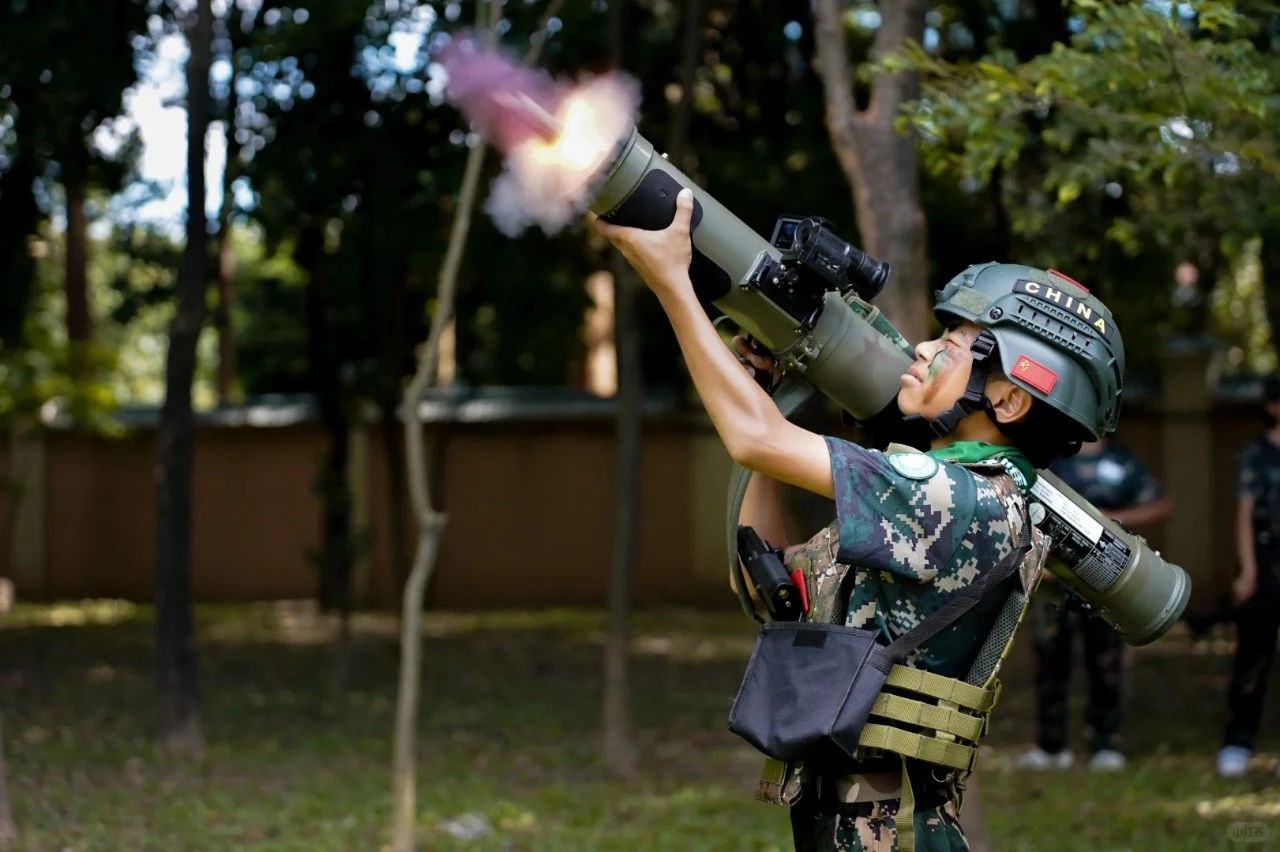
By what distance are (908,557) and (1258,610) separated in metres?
5.27

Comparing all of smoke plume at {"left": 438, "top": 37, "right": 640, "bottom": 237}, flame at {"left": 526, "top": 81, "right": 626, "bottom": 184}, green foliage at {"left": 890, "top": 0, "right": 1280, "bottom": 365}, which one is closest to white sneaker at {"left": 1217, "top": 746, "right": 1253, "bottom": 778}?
green foliage at {"left": 890, "top": 0, "right": 1280, "bottom": 365}

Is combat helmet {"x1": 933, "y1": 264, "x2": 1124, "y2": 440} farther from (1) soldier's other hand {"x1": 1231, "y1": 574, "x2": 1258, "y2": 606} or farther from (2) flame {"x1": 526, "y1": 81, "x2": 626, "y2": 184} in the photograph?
(1) soldier's other hand {"x1": 1231, "y1": 574, "x2": 1258, "y2": 606}

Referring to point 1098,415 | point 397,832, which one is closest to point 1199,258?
point 397,832

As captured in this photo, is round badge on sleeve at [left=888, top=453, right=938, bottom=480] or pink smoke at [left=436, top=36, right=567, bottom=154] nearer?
round badge on sleeve at [left=888, top=453, right=938, bottom=480]

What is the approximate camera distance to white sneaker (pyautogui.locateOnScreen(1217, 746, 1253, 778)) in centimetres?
738

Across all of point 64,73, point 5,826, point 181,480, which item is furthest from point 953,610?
point 64,73

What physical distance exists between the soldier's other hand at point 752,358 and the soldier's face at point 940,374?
A: 0.33 meters

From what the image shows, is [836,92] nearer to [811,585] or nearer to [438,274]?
[811,585]

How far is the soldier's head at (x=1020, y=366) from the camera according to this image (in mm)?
2789

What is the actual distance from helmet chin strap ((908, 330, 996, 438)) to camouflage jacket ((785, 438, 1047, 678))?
3.7 inches

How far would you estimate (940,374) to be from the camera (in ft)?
9.40

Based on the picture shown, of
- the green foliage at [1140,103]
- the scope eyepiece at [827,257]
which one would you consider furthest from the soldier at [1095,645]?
the scope eyepiece at [827,257]

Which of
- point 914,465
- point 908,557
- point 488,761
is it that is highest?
point 914,465

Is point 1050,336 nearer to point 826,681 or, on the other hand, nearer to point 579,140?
point 826,681
